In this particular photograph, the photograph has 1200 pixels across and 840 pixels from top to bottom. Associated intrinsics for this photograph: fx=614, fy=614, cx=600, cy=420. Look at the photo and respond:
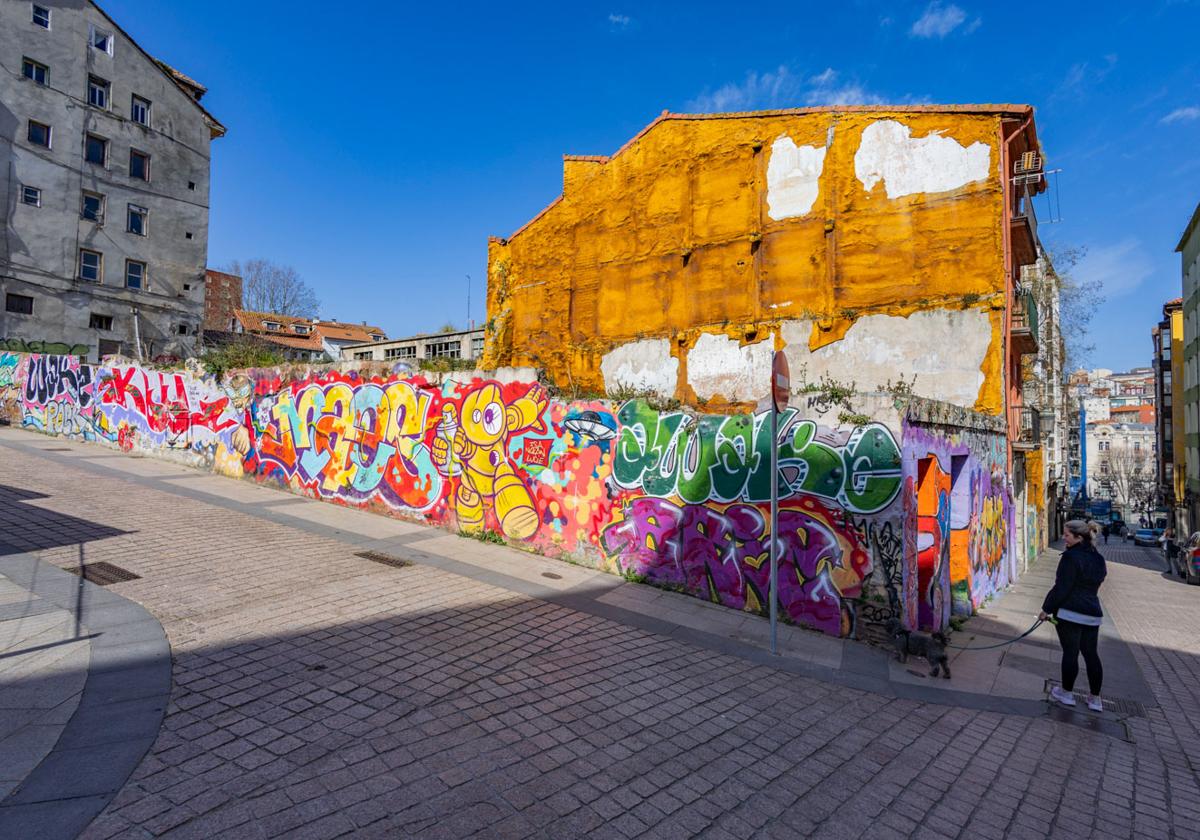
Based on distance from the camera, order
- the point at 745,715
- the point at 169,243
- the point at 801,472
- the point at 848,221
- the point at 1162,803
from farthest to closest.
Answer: the point at 169,243 < the point at 848,221 < the point at 801,472 < the point at 745,715 < the point at 1162,803

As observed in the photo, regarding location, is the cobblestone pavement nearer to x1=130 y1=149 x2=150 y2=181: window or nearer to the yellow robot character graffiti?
the yellow robot character graffiti

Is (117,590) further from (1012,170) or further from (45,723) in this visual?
(1012,170)

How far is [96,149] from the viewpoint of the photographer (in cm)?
2867

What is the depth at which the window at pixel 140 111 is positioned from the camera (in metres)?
30.2

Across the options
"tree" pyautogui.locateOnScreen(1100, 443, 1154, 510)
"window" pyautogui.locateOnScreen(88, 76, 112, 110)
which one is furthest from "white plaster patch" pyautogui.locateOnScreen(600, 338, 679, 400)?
"tree" pyautogui.locateOnScreen(1100, 443, 1154, 510)

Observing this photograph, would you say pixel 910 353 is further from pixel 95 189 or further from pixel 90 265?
pixel 95 189

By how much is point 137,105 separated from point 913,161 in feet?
118

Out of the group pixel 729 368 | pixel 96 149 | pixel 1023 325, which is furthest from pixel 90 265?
pixel 1023 325

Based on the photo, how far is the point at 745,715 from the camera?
4.50 meters

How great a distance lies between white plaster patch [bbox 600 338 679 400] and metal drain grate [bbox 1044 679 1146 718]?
11.0 m

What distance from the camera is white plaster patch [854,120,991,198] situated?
11734mm

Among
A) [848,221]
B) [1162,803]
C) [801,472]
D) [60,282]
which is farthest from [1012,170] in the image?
[60,282]

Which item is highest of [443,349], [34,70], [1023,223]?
[34,70]

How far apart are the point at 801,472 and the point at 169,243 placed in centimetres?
3553
